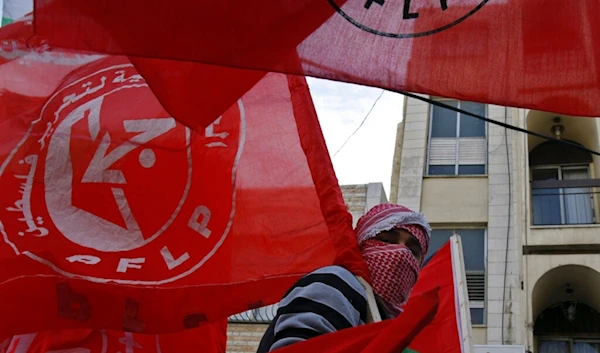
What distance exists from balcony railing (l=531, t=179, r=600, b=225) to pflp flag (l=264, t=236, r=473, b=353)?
8.27 m

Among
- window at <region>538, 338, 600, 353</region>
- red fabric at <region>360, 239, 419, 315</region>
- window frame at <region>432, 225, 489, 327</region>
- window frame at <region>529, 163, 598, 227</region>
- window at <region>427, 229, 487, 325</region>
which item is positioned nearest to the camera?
red fabric at <region>360, 239, 419, 315</region>

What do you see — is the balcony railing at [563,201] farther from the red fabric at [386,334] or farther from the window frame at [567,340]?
the red fabric at [386,334]

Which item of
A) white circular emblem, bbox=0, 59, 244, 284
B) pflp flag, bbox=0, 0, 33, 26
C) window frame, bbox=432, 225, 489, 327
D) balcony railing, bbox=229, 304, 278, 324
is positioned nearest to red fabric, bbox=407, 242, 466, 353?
white circular emblem, bbox=0, 59, 244, 284

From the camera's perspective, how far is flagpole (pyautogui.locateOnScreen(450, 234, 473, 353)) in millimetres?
5118

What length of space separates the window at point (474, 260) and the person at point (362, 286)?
1010cm

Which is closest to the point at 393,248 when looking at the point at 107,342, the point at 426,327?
the point at 426,327

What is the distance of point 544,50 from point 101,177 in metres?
2.41

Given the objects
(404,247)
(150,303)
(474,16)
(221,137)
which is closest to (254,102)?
(221,137)

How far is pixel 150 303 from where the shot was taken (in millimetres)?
3764

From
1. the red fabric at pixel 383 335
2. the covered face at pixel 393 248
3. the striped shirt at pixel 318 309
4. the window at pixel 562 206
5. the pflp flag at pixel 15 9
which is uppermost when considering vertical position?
the window at pixel 562 206

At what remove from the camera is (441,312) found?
19.5 ft

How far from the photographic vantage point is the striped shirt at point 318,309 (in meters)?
2.34

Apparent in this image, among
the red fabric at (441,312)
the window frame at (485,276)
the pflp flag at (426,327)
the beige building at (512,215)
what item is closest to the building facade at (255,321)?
the beige building at (512,215)

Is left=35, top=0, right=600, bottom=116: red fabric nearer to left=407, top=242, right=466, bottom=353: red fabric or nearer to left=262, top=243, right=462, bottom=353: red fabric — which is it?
left=262, top=243, right=462, bottom=353: red fabric
